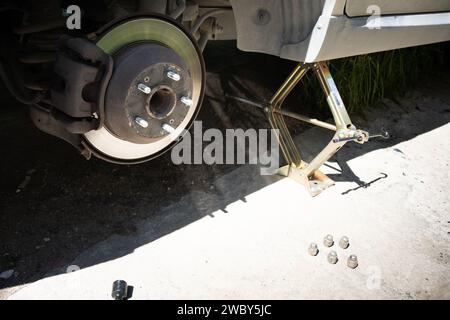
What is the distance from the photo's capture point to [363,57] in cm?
314

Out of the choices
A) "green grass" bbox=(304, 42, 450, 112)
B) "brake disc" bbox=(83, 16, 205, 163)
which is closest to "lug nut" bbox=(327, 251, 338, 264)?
"brake disc" bbox=(83, 16, 205, 163)

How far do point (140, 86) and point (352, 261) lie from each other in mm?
1036

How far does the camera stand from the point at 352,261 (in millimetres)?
1863

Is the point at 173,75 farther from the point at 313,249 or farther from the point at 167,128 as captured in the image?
the point at 313,249

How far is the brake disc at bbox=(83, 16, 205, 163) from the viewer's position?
1.56 m

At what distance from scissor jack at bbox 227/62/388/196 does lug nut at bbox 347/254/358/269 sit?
1.55ft

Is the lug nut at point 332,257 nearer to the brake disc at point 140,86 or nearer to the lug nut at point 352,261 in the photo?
the lug nut at point 352,261

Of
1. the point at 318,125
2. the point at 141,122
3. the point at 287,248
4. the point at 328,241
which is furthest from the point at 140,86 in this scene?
the point at 318,125

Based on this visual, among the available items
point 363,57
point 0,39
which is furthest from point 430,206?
point 0,39

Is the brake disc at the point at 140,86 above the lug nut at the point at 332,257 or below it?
above

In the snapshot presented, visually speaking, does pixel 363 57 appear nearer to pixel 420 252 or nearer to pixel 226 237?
pixel 420 252

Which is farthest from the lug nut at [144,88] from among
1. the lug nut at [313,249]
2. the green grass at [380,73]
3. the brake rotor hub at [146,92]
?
the green grass at [380,73]

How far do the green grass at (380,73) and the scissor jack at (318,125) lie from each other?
2.01ft

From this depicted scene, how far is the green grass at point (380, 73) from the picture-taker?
310 cm
